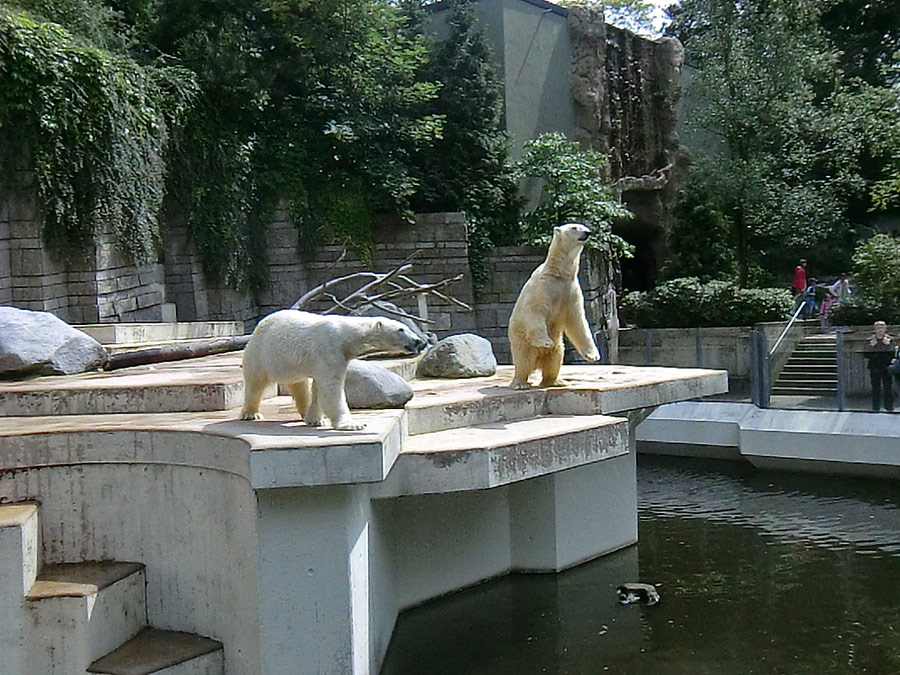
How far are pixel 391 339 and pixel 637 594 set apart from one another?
2759mm

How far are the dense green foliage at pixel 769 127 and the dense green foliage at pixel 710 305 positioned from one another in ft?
8.64

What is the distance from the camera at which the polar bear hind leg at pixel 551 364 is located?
22.8 ft

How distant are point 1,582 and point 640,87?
18107 mm

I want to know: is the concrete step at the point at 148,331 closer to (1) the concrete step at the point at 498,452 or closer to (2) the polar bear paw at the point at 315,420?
(1) the concrete step at the point at 498,452

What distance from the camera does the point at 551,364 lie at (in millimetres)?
6977

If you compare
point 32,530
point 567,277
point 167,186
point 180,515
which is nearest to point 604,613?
point 567,277

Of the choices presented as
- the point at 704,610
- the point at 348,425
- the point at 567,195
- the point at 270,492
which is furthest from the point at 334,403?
the point at 567,195

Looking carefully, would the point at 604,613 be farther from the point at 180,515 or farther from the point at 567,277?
the point at 180,515

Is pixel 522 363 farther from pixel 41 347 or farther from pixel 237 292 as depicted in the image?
pixel 237 292

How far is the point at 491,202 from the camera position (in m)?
17.0

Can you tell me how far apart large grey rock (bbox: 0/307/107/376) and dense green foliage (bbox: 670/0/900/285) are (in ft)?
46.5

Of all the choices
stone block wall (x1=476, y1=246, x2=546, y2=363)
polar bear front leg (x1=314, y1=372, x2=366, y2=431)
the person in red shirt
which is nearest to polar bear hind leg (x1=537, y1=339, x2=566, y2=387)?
polar bear front leg (x1=314, y1=372, x2=366, y2=431)

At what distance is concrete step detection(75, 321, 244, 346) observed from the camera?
10352 millimetres

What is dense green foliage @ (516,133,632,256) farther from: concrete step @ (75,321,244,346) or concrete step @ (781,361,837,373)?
concrete step @ (75,321,244,346)
